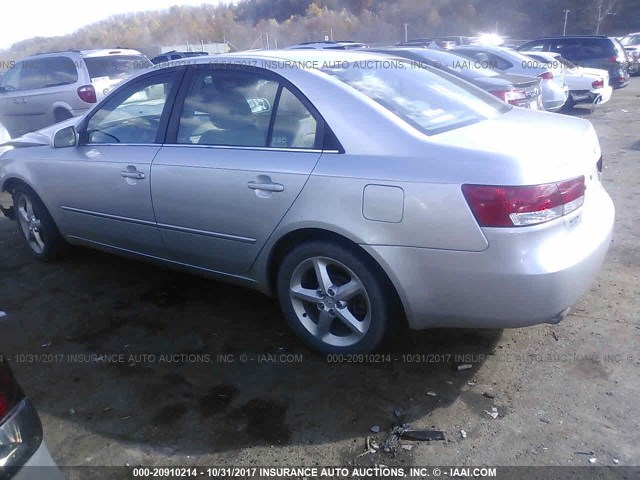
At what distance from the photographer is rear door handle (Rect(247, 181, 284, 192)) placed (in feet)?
10.4

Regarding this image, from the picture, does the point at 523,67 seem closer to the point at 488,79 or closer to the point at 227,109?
the point at 488,79

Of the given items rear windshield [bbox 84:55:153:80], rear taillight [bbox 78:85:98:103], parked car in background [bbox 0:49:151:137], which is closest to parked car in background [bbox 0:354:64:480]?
parked car in background [bbox 0:49:151:137]

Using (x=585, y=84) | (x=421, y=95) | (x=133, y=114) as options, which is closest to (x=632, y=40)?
(x=585, y=84)

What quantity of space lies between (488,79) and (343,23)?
47.4 m

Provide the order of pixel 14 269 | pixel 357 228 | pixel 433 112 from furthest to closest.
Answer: pixel 14 269 < pixel 433 112 < pixel 357 228

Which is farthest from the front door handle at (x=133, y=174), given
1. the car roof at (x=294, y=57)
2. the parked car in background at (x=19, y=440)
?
the parked car in background at (x=19, y=440)

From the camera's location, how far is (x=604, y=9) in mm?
41781

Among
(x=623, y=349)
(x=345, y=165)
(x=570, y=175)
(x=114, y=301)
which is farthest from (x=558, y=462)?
(x=114, y=301)

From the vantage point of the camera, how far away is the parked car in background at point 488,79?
24.3 feet

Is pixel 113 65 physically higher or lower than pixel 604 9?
higher

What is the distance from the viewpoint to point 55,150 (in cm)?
449

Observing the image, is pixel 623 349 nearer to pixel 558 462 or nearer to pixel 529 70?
pixel 558 462

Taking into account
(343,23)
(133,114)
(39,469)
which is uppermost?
(133,114)

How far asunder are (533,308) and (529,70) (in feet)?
29.7
